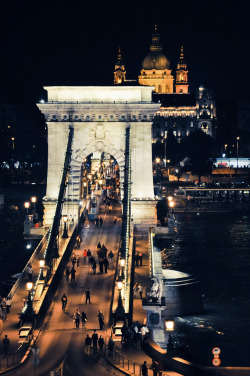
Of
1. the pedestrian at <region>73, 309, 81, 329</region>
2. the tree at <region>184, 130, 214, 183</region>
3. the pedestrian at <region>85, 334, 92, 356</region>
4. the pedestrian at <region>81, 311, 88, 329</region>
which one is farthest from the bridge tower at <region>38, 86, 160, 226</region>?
the tree at <region>184, 130, 214, 183</region>

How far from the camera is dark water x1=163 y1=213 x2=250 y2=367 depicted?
50062 millimetres

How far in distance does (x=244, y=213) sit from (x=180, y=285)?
68182mm

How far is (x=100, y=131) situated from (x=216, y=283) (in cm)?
1351

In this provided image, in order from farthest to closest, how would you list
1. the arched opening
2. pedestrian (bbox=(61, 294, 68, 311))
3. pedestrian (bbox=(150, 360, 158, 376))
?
the arched opening → pedestrian (bbox=(61, 294, 68, 311)) → pedestrian (bbox=(150, 360, 158, 376))

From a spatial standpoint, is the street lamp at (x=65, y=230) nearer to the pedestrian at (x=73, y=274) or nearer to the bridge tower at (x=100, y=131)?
the bridge tower at (x=100, y=131)

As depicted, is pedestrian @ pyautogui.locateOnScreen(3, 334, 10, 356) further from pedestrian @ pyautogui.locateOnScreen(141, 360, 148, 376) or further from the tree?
the tree

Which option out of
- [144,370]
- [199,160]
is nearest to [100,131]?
[144,370]

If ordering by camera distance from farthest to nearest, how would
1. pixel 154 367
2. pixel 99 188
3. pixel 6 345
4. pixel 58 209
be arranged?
1. pixel 99 188
2. pixel 58 209
3. pixel 6 345
4. pixel 154 367

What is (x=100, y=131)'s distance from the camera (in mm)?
65250

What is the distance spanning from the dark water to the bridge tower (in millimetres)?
4703

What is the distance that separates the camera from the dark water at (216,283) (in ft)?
164

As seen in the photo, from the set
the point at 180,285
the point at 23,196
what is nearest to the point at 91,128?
the point at 180,285

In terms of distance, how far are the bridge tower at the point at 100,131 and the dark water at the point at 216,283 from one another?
4.70 meters

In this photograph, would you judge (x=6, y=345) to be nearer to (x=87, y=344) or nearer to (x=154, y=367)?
(x=87, y=344)
